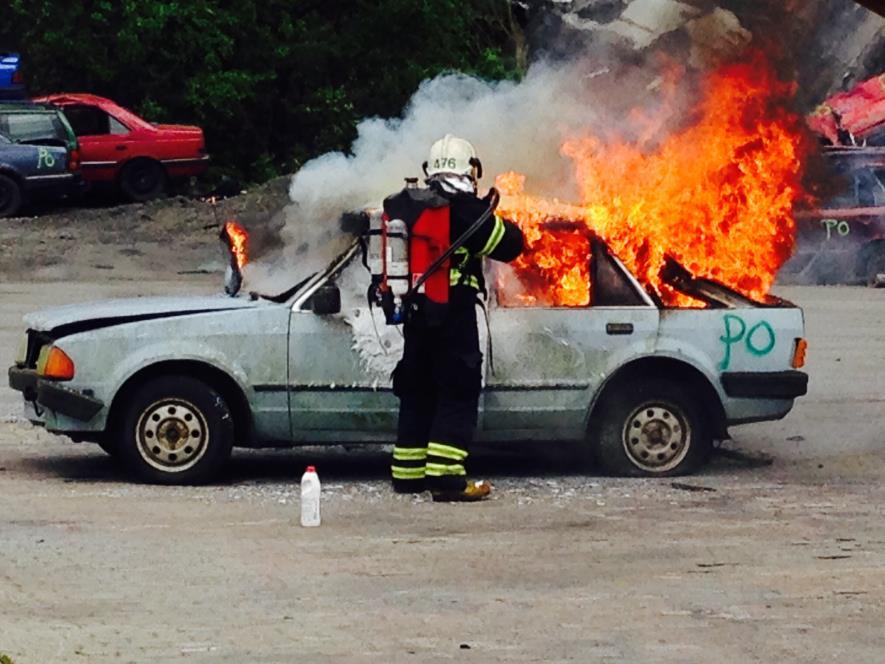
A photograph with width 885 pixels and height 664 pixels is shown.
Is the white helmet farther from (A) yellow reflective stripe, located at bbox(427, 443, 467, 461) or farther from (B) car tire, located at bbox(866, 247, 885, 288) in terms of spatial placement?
(B) car tire, located at bbox(866, 247, 885, 288)

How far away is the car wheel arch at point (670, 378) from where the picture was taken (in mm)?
10258

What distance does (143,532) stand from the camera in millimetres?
8828

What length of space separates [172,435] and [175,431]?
1.0 inches

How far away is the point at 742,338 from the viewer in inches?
407

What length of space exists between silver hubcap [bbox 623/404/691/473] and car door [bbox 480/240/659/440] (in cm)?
30

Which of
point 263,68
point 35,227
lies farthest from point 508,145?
point 263,68

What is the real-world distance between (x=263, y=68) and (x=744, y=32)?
22137 mm

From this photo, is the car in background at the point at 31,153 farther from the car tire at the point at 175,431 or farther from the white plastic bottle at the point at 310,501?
the white plastic bottle at the point at 310,501

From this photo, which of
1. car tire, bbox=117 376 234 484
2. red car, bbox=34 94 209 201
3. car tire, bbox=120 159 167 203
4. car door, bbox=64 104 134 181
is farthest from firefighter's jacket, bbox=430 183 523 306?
car tire, bbox=120 159 167 203

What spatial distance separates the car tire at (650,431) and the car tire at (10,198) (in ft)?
62.8

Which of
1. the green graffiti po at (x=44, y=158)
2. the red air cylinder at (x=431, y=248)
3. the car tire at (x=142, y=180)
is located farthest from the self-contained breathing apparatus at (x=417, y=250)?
the car tire at (x=142, y=180)

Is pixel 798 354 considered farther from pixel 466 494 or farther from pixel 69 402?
pixel 69 402

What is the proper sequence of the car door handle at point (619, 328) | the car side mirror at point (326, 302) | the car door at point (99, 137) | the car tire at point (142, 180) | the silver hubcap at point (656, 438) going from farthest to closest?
1. the car tire at point (142, 180)
2. the car door at point (99, 137)
3. the silver hubcap at point (656, 438)
4. the car door handle at point (619, 328)
5. the car side mirror at point (326, 302)

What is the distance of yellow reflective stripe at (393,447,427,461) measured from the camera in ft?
32.4
